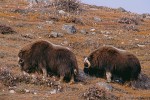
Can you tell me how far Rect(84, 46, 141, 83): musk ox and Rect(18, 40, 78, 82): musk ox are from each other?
117 centimetres

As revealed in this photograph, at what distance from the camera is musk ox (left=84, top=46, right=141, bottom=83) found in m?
14.4

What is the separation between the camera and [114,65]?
14469mm

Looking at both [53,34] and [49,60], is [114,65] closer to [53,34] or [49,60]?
[49,60]

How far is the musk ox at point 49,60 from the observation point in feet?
44.5

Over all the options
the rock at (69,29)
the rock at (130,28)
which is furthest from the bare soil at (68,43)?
the rock at (69,29)

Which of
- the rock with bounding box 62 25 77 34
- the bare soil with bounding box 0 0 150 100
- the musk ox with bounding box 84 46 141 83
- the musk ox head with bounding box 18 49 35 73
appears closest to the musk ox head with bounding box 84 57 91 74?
the musk ox with bounding box 84 46 141 83

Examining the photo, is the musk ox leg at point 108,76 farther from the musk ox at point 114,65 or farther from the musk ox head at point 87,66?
the musk ox head at point 87,66

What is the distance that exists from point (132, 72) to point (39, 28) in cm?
722

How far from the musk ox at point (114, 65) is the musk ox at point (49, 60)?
117 cm

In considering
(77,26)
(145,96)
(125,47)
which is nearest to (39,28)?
(77,26)

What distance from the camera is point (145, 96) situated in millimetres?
12781

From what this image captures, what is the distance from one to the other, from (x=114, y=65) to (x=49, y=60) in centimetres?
193

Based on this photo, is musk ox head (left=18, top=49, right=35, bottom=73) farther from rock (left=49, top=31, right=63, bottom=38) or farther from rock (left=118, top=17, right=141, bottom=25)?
rock (left=118, top=17, right=141, bottom=25)

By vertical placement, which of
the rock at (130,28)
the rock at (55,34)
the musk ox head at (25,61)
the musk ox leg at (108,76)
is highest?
the musk ox head at (25,61)
